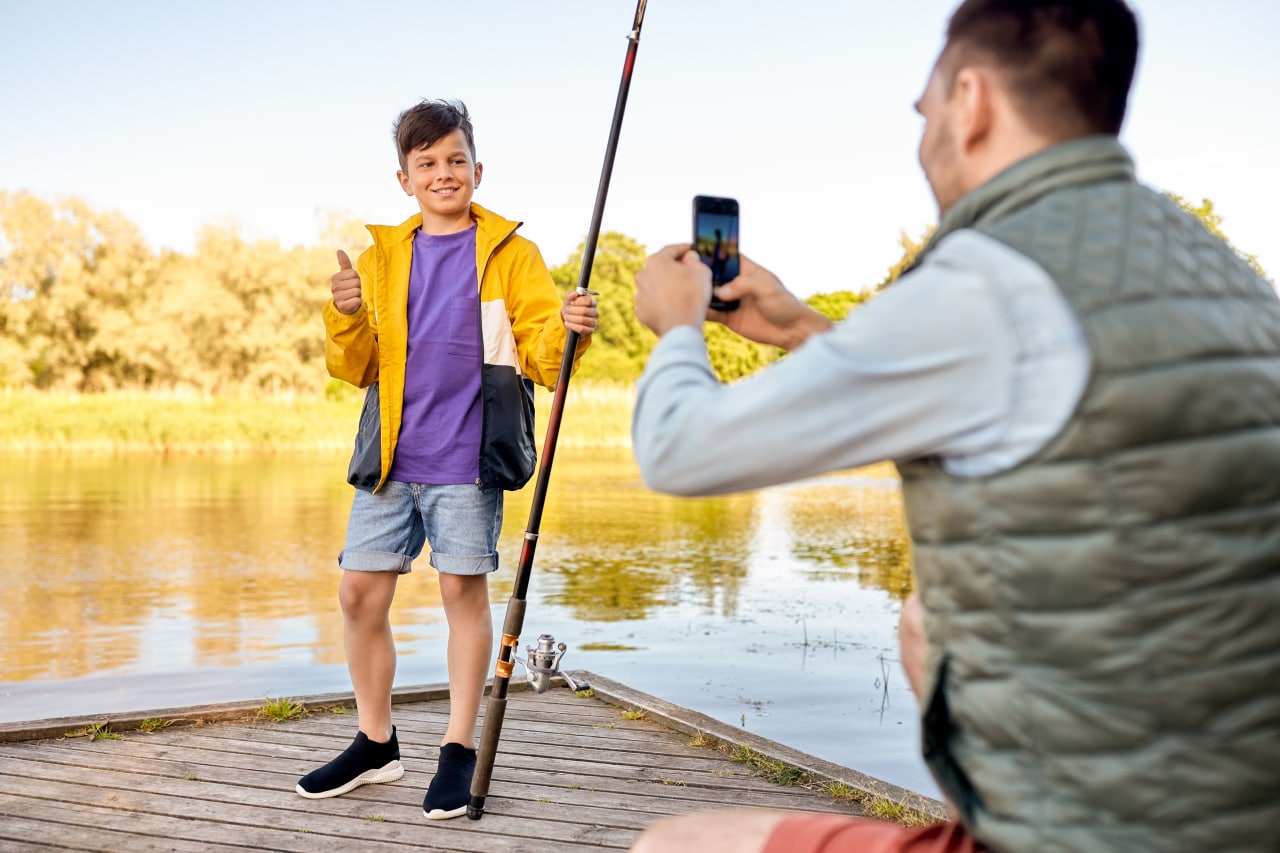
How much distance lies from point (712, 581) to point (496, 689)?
22.4 feet

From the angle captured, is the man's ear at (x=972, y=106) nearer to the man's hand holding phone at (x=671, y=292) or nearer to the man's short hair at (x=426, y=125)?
the man's hand holding phone at (x=671, y=292)

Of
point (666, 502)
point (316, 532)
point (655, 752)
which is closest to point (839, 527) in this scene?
point (666, 502)

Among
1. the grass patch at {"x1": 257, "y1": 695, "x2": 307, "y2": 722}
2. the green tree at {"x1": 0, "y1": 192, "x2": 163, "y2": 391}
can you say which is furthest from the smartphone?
the green tree at {"x1": 0, "y1": 192, "x2": 163, "y2": 391}

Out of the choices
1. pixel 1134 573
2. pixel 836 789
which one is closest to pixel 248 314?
pixel 836 789

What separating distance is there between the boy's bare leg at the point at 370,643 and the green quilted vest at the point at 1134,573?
2346mm

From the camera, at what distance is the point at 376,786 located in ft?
10.8

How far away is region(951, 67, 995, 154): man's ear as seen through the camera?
1.22m

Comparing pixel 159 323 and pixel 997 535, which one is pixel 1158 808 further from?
pixel 159 323

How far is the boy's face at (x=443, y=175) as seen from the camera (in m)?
3.26

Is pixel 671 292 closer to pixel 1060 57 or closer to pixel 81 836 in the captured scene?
pixel 1060 57

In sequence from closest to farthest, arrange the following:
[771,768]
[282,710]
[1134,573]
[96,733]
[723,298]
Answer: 1. [1134,573]
2. [723,298]
3. [771,768]
4. [96,733]
5. [282,710]

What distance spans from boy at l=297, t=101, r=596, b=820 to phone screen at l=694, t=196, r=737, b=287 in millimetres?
1532

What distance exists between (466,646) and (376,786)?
0.44 m

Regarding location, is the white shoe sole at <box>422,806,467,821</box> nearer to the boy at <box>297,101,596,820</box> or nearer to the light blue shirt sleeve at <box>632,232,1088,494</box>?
the boy at <box>297,101,596,820</box>
